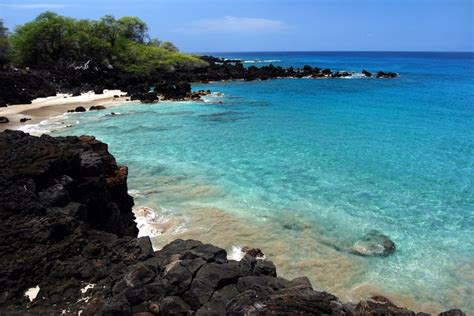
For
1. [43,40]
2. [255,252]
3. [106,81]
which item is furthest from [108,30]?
[255,252]

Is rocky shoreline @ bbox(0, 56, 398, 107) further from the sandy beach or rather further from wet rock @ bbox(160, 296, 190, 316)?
wet rock @ bbox(160, 296, 190, 316)

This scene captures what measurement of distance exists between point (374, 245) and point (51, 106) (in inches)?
1530

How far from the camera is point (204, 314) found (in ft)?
22.0

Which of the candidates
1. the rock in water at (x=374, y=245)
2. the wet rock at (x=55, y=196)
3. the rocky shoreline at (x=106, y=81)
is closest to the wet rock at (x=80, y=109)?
the rocky shoreline at (x=106, y=81)

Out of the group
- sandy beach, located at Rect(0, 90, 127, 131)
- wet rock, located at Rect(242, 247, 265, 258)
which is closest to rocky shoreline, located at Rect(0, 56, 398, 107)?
sandy beach, located at Rect(0, 90, 127, 131)

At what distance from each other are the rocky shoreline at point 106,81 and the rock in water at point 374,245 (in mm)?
38587

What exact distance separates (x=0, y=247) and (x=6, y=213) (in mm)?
1084

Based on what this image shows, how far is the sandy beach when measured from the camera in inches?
1370

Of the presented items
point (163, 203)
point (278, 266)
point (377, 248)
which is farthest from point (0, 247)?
point (377, 248)

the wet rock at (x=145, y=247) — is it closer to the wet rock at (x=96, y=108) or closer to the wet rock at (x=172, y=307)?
the wet rock at (x=172, y=307)

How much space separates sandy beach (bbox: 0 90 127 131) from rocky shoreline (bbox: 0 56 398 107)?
1.30 metres

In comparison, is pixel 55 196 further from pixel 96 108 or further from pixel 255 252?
pixel 96 108

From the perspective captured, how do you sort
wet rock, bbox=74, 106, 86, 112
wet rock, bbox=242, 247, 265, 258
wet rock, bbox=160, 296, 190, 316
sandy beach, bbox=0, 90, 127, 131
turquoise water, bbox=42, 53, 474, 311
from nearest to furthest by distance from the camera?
wet rock, bbox=160, 296, 190, 316 → turquoise water, bbox=42, 53, 474, 311 → wet rock, bbox=242, 247, 265, 258 → sandy beach, bbox=0, 90, 127, 131 → wet rock, bbox=74, 106, 86, 112

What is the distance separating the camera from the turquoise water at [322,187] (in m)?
12.2
